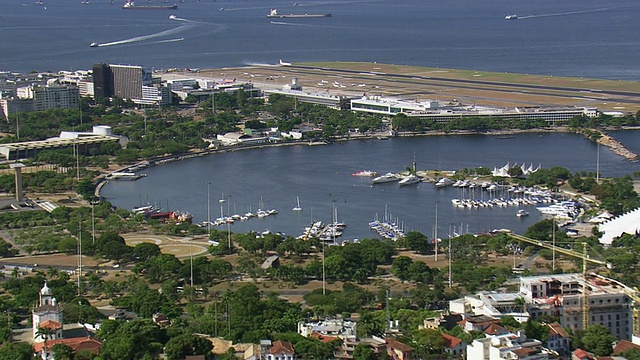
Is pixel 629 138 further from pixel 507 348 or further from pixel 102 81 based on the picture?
pixel 507 348

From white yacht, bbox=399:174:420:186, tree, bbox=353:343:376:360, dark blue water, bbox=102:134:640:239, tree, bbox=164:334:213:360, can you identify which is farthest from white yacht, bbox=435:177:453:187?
tree, bbox=164:334:213:360

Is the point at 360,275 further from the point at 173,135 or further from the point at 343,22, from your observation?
the point at 343,22

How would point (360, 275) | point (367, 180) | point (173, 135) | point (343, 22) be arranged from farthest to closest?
point (343, 22)
point (173, 135)
point (367, 180)
point (360, 275)

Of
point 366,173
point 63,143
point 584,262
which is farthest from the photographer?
point 63,143

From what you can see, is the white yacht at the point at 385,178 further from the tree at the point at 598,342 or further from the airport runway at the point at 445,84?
the tree at the point at 598,342

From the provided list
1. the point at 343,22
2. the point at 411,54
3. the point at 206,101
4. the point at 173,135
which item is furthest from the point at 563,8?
the point at 173,135

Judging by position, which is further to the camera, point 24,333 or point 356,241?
point 356,241

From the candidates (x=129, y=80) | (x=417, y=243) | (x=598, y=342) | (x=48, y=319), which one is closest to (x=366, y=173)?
(x=417, y=243)

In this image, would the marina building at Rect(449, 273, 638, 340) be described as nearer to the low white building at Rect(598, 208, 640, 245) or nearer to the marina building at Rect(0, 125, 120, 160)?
the low white building at Rect(598, 208, 640, 245)
